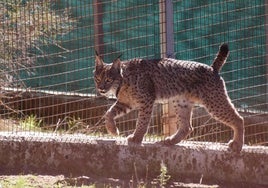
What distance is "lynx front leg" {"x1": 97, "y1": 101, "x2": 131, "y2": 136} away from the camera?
7949 millimetres

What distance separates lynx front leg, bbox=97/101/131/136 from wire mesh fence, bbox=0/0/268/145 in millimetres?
504

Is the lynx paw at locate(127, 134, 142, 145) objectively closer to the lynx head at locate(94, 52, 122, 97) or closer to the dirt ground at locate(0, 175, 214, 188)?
the dirt ground at locate(0, 175, 214, 188)

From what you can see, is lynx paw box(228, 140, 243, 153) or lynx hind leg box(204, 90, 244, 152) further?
lynx hind leg box(204, 90, 244, 152)

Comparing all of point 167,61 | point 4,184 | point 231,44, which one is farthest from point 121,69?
point 231,44

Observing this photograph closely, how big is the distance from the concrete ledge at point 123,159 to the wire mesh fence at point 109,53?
654 mm

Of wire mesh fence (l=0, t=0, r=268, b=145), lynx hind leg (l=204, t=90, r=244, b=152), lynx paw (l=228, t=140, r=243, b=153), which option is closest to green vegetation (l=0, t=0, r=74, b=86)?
wire mesh fence (l=0, t=0, r=268, b=145)

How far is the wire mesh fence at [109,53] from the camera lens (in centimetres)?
862

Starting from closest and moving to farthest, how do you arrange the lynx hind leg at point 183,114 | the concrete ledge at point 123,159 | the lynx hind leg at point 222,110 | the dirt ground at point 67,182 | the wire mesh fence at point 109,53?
the dirt ground at point 67,182, the concrete ledge at point 123,159, the lynx hind leg at point 222,110, the lynx hind leg at point 183,114, the wire mesh fence at point 109,53

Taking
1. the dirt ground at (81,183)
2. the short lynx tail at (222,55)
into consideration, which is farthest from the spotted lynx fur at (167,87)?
the dirt ground at (81,183)

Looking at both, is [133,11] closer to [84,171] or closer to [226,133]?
[226,133]

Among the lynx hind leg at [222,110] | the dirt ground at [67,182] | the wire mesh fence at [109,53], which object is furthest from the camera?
the wire mesh fence at [109,53]

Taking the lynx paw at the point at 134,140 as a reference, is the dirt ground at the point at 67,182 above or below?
below

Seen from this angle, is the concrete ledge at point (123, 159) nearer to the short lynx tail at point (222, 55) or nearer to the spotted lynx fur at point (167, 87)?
the spotted lynx fur at point (167, 87)

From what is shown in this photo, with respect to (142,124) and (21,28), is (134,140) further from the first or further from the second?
(21,28)
